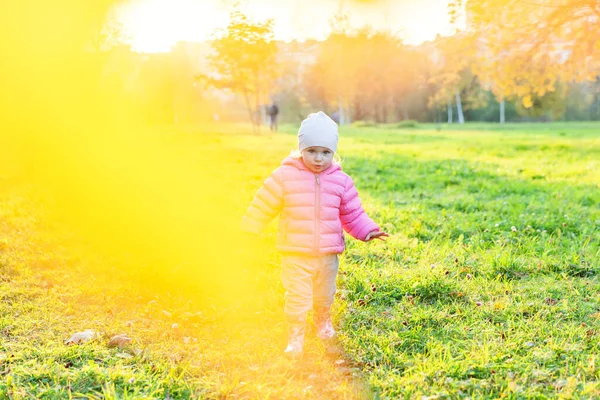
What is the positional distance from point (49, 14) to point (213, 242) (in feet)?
43.1

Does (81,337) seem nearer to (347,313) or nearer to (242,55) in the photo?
(347,313)

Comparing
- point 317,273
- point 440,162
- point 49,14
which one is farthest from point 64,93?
point 317,273

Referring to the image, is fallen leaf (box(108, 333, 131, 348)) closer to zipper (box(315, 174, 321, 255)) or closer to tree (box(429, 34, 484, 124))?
zipper (box(315, 174, 321, 255))

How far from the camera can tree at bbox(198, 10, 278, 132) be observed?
31.6 meters

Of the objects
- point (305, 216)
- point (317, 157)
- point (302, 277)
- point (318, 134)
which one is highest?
point (318, 134)

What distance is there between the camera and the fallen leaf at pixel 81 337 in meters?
4.14

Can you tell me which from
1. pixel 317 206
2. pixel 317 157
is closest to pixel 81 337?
pixel 317 206

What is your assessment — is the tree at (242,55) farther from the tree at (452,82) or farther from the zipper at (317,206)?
the zipper at (317,206)

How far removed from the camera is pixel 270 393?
3.52 m

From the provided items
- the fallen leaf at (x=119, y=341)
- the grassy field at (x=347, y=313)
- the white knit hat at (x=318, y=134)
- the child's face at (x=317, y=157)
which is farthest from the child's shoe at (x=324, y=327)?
the fallen leaf at (x=119, y=341)

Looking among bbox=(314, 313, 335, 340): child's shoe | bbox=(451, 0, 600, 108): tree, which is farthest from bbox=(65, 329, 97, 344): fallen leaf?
bbox=(451, 0, 600, 108): tree

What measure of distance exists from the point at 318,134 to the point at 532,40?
16061 millimetres

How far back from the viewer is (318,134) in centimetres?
405

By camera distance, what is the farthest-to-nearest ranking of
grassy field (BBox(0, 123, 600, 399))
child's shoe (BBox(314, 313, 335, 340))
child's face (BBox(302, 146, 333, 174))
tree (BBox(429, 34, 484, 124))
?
tree (BBox(429, 34, 484, 124)), child's shoe (BBox(314, 313, 335, 340)), child's face (BBox(302, 146, 333, 174)), grassy field (BBox(0, 123, 600, 399))
